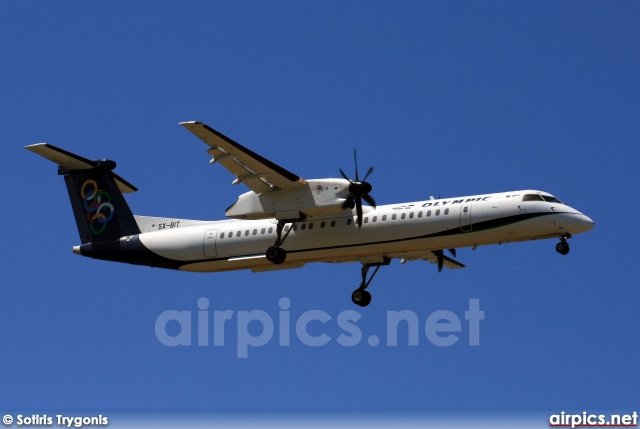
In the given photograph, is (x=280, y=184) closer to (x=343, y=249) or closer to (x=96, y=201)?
(x=343, y=249)

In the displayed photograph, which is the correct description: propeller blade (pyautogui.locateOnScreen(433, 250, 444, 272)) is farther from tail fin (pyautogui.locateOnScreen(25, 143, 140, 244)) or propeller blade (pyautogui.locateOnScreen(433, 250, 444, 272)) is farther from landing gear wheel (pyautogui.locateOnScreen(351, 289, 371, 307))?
tail fin (pyautogui.locateOnScreen(25, 143, 140, 244))

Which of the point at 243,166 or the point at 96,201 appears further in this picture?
the point at 96,201

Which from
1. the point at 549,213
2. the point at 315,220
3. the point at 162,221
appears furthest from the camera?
the point at 162,221

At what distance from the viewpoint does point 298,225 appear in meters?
35.0

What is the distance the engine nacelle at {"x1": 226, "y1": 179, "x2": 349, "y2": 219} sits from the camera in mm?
34062

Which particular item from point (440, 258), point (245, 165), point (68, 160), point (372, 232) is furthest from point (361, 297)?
point (68, 160)

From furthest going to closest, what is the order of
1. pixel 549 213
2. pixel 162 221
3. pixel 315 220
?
pixel 162 221, pixel 315 220, pixel 549 213

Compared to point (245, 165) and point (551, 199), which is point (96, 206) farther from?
point (551, 199)

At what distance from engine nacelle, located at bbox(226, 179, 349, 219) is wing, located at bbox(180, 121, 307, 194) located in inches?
8.0

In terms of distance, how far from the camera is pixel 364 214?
113 ft

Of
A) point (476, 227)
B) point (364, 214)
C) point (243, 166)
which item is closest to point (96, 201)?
point (243, 166)

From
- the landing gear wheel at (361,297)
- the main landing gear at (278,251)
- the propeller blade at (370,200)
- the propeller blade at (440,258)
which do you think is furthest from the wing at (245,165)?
the propeller blade at (440,258)

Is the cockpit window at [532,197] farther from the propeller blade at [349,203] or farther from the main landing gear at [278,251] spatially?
the main landing gear at [278,251]

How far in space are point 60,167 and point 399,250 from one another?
1226 centimetres
